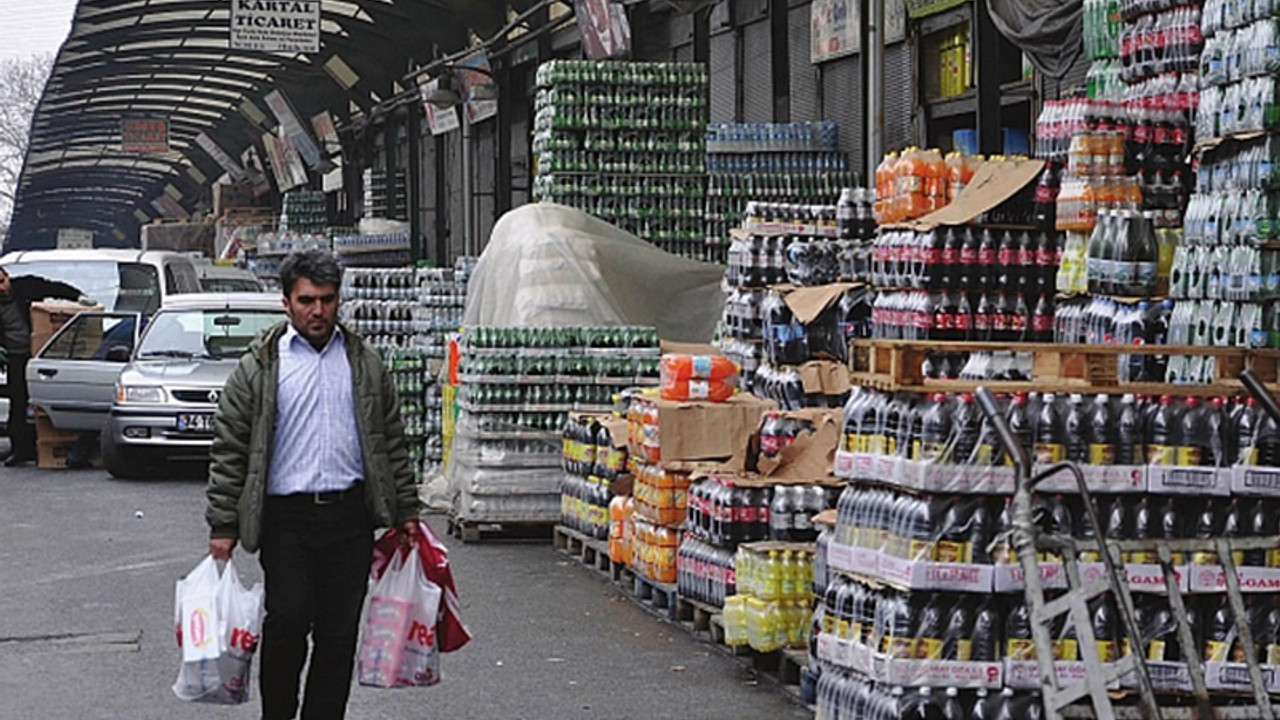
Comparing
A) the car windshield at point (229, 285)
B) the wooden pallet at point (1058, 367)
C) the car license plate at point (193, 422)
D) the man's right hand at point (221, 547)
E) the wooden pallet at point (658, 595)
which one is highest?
the car windshield at point (229, 285)

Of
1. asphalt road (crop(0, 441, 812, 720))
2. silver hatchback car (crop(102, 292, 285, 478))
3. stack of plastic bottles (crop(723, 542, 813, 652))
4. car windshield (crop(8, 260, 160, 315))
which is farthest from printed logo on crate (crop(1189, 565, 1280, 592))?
car windshield (crop(8, 260, 160, 315))

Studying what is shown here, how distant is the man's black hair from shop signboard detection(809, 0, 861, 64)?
1367 cm

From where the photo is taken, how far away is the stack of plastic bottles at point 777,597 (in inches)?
402

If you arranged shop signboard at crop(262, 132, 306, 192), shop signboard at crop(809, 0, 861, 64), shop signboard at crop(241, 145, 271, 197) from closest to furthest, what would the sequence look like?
shop signboard at crop(809, 0, 861, 64) < shop signboard at crop(262, 132, 306, 192) < shop signboard at crop(241, 145, 271, 197)

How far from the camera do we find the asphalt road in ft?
32.3

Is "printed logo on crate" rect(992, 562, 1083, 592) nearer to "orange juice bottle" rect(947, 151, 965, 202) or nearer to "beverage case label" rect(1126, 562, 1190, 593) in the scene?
"beverage case label" rect(1126, 562, 1190, 593)

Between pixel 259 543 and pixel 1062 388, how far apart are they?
2.94 meters

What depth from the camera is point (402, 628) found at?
26.3ft

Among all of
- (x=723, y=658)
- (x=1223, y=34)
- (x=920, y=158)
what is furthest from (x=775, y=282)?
(x=1223, y=34)

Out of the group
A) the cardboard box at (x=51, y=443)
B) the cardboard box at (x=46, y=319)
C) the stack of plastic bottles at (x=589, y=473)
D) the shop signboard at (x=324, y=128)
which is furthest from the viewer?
the shop signboard at (x=324, y=128)

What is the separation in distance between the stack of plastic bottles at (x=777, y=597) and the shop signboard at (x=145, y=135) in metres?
45.6

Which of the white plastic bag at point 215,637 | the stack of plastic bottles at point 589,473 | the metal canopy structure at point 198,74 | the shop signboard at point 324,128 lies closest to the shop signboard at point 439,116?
the metal canopy structure at point 198,74

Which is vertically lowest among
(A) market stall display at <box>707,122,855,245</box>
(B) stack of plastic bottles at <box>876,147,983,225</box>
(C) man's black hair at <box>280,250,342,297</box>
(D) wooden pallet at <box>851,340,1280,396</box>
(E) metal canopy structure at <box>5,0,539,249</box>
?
(D) wooden pallet at <box>851,340,1280,396</box>

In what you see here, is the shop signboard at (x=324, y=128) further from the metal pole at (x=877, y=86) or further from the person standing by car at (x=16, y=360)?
the metal pole at (x=877, y=86)
